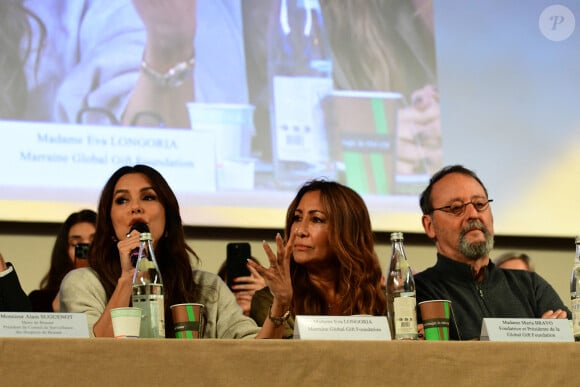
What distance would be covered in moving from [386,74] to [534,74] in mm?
746

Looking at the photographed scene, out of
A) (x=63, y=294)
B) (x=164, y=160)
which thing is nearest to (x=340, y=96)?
(x=164, y=160)

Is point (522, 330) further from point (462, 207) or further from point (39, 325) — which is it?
point (462, 207)

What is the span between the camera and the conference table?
69.3 inches

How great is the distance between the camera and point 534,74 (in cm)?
477

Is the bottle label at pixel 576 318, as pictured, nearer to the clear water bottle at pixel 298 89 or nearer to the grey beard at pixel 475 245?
the grey beard at pixel 475 245

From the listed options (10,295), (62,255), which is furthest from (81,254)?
(10,295)

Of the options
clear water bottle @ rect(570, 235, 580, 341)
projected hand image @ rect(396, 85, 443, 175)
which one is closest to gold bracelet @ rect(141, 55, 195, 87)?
projected hand image @ rect(396, 85, 443, 175)

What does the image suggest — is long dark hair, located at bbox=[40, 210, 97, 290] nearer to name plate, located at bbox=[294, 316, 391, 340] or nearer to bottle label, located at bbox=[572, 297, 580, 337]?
name plate, located at bbox=[294, 316, 391, 340]

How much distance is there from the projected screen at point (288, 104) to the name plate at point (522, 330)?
7.80ft

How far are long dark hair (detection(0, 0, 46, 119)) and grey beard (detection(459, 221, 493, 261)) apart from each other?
201 cm

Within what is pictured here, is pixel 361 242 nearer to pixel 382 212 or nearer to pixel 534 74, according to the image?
pixel 382 212

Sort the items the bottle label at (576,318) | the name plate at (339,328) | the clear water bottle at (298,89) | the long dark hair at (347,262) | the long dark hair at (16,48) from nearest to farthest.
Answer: the name plate at (339,328), the bottle label at (576,318), the long dark hair at (347,262), the long dark hair at (16,48), the clear water bottle at (298,89)

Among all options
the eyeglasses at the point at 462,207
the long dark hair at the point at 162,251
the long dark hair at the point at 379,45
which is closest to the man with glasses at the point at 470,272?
the eyeglasses at the point at 462,207

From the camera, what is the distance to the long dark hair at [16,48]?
4113 millimetres
